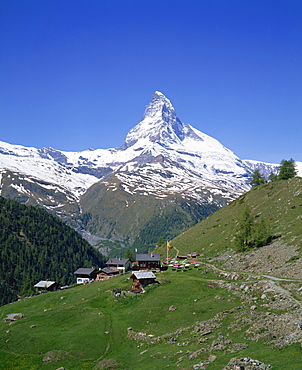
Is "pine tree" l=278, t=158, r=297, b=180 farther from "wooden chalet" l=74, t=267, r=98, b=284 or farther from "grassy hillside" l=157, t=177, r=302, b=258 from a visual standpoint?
"wooden chalet" l=74, t=267, r=98, b=284

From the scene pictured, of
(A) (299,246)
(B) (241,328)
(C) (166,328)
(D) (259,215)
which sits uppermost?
(D) (259,215)

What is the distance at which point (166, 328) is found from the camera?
5659 centimetres

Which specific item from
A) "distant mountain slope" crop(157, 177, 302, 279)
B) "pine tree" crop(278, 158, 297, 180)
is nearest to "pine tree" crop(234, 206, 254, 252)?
"distant mountain slope" crop(157, 177, 302, 279)

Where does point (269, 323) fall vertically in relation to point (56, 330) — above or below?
above

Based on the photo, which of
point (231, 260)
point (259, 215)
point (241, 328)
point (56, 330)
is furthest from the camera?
point (259, 215)

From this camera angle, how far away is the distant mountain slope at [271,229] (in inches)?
3401

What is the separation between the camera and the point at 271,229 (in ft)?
375

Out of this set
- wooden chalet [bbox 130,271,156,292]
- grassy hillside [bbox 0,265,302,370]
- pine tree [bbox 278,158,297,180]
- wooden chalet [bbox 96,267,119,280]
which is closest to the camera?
grassy hillside [bbox 0,265,302,370]

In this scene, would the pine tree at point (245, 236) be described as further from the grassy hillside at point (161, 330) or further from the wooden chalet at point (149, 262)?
the wooden chalet at point (149, 262)

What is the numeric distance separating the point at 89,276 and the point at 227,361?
364 ft

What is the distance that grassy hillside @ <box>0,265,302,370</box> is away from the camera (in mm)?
40000

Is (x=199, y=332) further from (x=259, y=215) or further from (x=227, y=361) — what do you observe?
(x=259, y=215)

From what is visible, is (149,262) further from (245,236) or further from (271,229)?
(271,229)

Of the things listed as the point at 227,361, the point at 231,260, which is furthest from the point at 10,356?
the point at 231,260
